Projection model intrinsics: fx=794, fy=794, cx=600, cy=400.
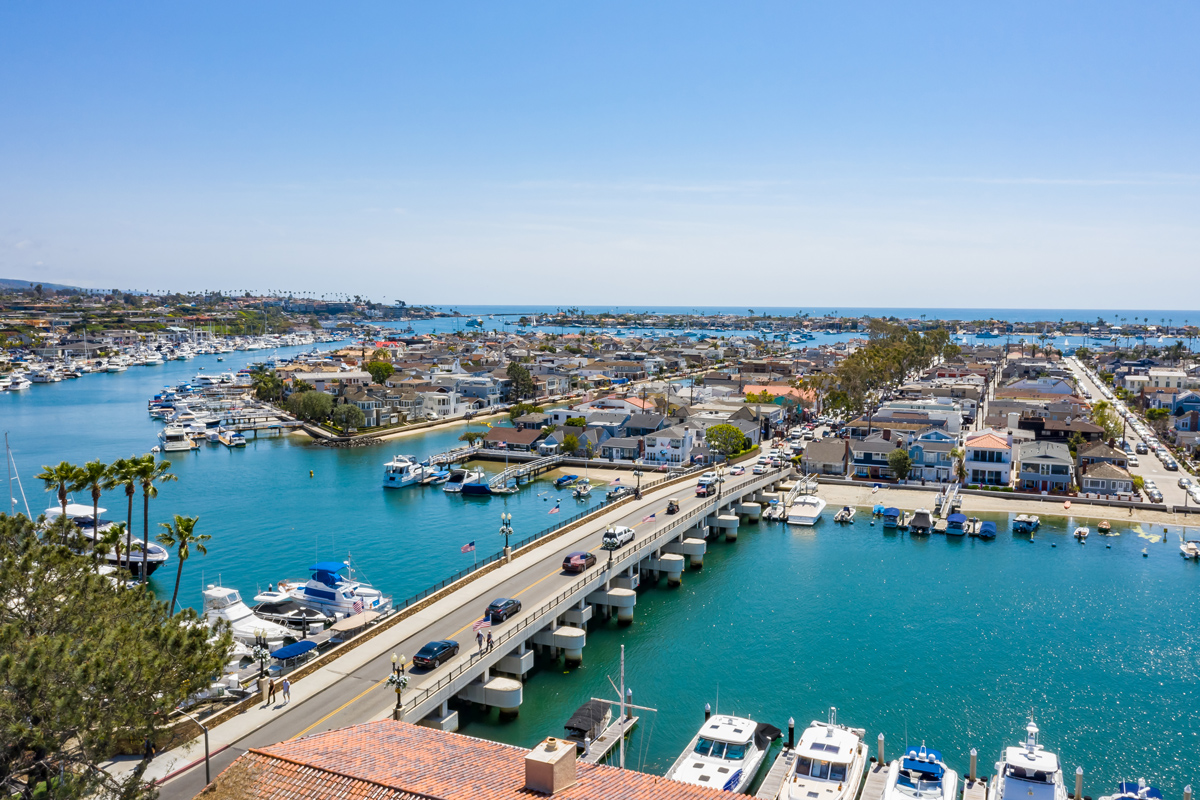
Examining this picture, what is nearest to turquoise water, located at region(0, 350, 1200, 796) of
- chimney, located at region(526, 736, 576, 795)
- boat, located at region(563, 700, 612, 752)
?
boat, located at region(563, 700, 612, 752)

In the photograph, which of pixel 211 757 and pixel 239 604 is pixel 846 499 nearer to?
pixel 239 604

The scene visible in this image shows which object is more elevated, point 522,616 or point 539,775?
point 539,775

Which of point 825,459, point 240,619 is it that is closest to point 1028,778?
point 240,619

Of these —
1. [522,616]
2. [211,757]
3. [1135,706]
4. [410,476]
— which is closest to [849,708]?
[1135,706]

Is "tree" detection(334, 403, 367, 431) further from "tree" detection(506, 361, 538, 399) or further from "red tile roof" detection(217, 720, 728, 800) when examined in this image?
"red tile roof" detection(217, 720, 728, 800)

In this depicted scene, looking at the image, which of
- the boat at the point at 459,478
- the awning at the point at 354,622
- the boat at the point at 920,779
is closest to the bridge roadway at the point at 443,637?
the awning at the point at 354,622

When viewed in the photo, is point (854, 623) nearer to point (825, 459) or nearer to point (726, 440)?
point (825, 459)
